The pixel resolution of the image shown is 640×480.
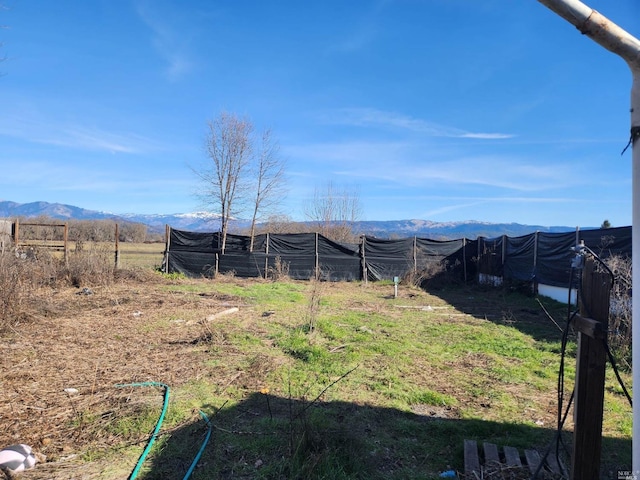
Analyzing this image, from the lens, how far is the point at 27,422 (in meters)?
3.15

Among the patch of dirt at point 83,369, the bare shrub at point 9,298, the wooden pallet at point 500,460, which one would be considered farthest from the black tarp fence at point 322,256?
the wooden pallet at point 500,460

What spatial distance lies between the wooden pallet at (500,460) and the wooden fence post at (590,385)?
2.22 ft

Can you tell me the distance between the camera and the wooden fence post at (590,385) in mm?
2008

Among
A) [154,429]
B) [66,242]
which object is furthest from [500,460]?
[66,242]

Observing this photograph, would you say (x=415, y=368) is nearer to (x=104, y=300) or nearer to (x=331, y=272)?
(x=104, y=300)

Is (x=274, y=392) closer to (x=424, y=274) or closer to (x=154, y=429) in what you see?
(x=154, y=429)

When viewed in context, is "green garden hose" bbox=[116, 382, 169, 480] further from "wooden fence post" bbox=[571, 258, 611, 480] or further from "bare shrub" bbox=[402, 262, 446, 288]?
"bare shrub" bbox=[402, 262, 446, 288]

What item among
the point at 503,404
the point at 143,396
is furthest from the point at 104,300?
the point at 503,404

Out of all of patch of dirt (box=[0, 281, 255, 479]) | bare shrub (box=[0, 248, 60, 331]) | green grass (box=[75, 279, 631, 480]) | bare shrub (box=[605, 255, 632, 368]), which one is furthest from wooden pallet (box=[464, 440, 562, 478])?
bare shrub (box=[0, 248, 60, 331])

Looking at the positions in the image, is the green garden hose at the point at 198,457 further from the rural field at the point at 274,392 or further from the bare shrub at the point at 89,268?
the bare shrub at the point at 89,268

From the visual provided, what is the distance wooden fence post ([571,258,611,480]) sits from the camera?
201 cm

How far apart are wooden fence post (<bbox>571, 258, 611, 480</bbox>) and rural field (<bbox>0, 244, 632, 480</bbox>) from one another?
1.06m

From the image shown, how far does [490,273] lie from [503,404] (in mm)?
10707

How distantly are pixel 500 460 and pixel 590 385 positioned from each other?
4.02ft
